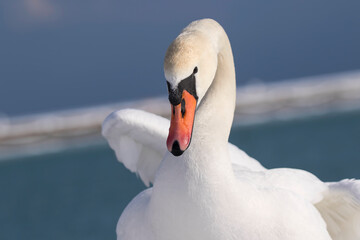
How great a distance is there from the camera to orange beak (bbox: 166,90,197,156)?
0.93 meters

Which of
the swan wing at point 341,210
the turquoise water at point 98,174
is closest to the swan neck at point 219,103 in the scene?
the swan wing at point 341,210

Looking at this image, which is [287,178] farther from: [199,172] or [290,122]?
[290,122]

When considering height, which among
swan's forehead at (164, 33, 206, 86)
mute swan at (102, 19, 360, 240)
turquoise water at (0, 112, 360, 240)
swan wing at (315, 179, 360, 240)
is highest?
swan's forehead at (164, 33, 206, 86)

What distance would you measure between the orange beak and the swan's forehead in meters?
0.03

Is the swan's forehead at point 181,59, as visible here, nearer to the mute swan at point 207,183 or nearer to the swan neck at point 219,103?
the mute swan at point 207,183

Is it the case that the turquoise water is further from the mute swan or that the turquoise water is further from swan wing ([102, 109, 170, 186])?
the mute swan

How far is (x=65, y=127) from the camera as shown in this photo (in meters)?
4.56

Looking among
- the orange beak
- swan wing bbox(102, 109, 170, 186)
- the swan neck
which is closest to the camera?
the orange beak

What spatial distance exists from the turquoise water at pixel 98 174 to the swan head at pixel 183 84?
2.10 m

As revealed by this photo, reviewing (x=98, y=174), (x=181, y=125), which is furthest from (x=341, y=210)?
(x=98, y=174)

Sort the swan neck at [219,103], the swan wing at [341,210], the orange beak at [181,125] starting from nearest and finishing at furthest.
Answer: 1. the orange beak at [181,125]
2. the swan neck at [219,103]
3. the swan wing at [341,210]

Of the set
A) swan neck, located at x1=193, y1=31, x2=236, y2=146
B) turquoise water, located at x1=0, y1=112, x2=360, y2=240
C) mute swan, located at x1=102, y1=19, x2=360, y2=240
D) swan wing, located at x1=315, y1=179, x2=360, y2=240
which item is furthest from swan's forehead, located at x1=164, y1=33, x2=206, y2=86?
turquoise water, located at x1=0, y1=112, x2=360, y2=240

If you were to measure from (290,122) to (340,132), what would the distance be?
37 centimetres

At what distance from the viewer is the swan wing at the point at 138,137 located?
4.92ft
